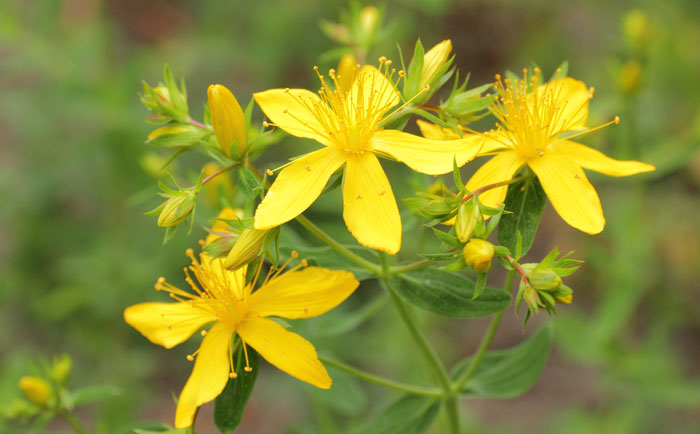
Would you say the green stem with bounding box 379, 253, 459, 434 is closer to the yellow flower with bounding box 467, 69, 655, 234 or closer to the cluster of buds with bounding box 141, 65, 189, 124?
the yellow flower with bounding box 467, 69, 655, 234

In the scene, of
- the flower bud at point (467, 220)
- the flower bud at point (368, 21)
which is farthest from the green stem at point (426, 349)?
the flower bud at point (368, 21)

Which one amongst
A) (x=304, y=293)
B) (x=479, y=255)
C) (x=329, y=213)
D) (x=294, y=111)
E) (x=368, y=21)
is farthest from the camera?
(x=329, y=213)

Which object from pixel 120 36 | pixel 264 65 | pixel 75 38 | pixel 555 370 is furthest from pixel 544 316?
pixel 120 36

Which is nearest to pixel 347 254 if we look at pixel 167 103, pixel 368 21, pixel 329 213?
pixel 167 103

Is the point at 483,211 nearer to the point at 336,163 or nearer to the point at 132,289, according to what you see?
the point at 336,163

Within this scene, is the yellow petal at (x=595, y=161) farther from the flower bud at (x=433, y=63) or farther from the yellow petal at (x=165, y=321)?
the yellow petal at (x=165, y=321)

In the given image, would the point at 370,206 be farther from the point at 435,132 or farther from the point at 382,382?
the point at 382,382
